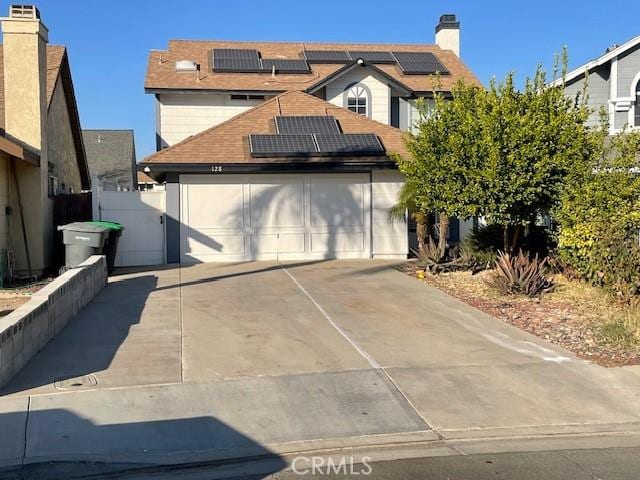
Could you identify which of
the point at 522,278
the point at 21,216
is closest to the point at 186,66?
the point at 21,216

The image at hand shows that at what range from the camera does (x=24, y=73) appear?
14516 millimetres

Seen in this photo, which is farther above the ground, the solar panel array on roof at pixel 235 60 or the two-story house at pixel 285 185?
the solar panel array on roof at pixel 235 60

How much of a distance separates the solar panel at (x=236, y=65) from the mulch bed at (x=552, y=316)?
12247 millimetres

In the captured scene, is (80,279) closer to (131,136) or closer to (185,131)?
(185,131)

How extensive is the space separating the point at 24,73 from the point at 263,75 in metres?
9.74

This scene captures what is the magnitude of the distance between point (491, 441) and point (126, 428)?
320 centimetres

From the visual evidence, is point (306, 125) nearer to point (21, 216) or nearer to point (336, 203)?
point (336, 203)

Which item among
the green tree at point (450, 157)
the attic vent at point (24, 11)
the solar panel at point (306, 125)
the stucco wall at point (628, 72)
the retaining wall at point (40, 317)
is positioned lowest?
the retaining wall at point (40, 317)

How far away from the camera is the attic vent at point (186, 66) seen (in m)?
22.5

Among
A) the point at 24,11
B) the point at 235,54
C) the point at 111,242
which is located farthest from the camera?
the point at 235,54

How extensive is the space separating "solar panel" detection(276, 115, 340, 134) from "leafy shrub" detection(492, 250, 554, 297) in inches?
300

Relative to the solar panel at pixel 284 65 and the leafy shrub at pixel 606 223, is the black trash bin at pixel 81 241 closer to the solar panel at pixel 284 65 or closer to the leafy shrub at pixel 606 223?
the leafy shrub at pixel 606 223

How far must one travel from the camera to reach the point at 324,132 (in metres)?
17.9

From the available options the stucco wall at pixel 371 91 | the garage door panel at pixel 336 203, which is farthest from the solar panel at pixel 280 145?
the stucco wall at pixel 371 91
